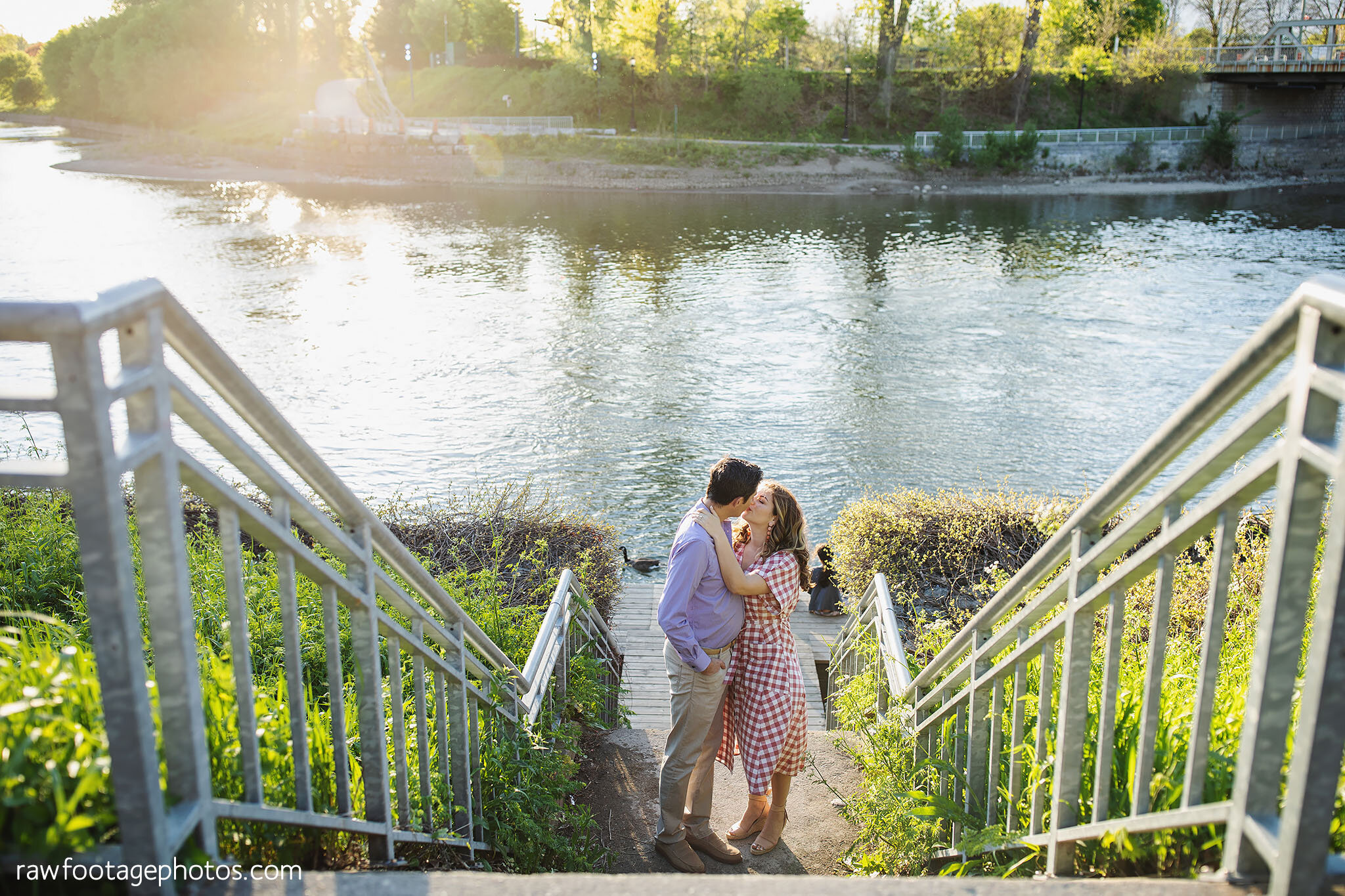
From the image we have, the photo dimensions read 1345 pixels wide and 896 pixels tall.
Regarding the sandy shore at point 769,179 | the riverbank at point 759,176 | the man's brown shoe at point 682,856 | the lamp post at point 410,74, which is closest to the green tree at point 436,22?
the lamp post at point 410,74

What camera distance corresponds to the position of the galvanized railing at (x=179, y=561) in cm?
151

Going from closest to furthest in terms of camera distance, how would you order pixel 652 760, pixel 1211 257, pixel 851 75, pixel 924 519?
pixel 652 760, pixel 924 519, pixel 1211 257, pixel 851 75

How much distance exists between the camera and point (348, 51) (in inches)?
3570

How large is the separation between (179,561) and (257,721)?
34.9 inches

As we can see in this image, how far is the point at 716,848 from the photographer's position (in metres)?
4.42

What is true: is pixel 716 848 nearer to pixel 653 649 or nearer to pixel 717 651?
pixel 717 651

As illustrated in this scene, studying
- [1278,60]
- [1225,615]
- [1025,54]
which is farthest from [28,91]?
[1225,615]

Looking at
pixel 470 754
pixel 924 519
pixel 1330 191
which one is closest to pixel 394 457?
pixel 924 519

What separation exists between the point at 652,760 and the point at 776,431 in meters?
13.2

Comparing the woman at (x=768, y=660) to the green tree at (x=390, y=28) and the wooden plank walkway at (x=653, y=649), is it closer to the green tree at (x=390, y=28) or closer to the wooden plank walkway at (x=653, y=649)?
the wooden plank walkway at (x=653, y=649)

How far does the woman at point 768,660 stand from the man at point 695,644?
0.35 feet

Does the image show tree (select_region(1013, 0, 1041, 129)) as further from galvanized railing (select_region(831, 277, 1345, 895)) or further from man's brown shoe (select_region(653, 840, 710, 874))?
galvanized railing (select_region(831, 277, 1345, 895))

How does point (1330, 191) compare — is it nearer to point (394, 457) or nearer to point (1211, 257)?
point (1211, 257)

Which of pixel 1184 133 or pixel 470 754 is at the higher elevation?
pixel 1184 133
